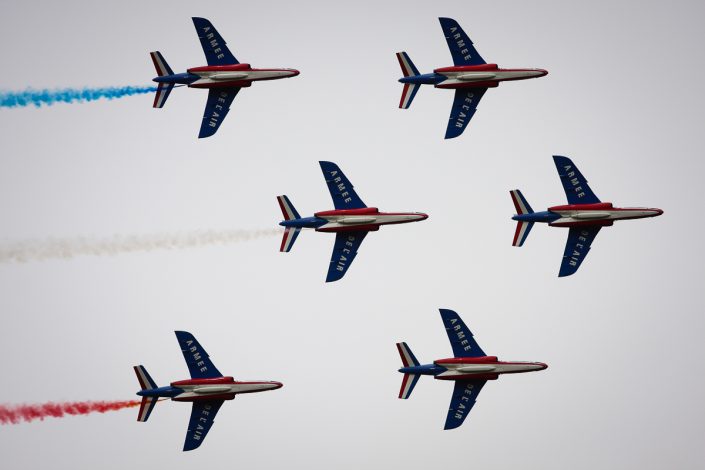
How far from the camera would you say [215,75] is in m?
124

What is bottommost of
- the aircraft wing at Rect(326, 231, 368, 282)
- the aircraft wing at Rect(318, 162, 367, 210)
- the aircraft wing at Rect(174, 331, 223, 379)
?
the aircraft wing at Rect(174, 331, 223, 379)

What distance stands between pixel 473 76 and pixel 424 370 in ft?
65.7

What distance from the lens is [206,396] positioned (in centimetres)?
12031

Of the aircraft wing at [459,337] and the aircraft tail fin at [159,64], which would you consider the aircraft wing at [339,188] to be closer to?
the aircraft wing at [459,337]

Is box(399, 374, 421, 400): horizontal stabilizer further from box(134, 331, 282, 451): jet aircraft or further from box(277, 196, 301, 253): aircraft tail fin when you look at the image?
box(277, 196, 301, 253): aircraft tail fin

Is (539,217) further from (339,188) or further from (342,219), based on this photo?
(339,188)

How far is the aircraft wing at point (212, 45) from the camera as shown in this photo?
123m

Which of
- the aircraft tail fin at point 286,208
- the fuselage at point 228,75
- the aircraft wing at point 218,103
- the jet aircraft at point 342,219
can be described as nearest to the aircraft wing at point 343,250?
the jet aircraft at point 342,219

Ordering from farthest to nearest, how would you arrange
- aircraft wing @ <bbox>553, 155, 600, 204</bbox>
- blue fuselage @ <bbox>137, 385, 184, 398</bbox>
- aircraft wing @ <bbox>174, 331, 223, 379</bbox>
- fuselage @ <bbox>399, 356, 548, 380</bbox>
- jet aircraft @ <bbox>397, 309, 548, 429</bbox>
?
aircraft wing @ <bbox>553, 155, 600, 204</bbox> → aircraft wing @ <bbox>174, 331, 223, 379</bbox> → fuselage @ <bbox>399, 356, 548, 380</bbox> → jet aircraft @ <bbox>397, 309, 548, 429</bbox> → blue fuselage @ <bbox>137, 385, 184, 398</bbox>

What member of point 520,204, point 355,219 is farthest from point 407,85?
point 520,204

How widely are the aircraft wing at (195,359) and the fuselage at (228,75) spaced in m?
16.7

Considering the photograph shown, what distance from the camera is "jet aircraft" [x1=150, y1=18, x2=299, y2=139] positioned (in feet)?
403

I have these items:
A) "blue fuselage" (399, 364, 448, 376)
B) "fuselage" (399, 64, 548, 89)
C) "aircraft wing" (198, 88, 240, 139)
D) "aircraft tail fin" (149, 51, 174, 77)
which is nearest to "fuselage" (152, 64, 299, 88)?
"aircraft wing" (198, 88, 240, 139)

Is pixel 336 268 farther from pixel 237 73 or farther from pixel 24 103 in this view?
pixel 24 103
